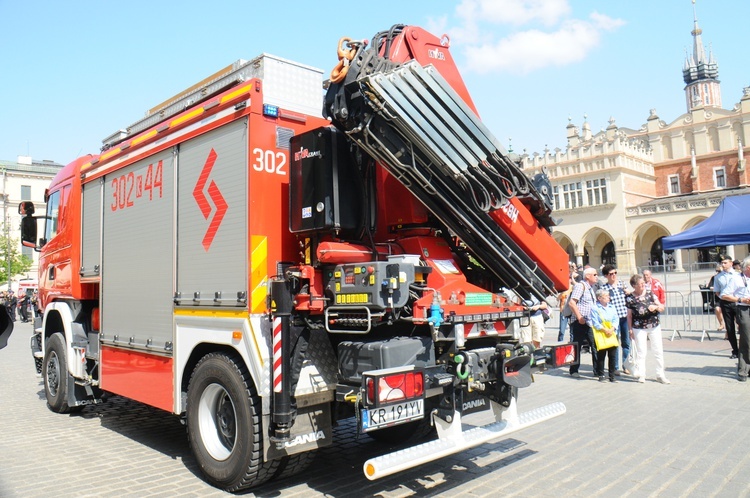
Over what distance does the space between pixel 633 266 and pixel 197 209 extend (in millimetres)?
59179

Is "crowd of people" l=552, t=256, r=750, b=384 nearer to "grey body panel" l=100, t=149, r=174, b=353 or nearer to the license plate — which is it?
the license plate

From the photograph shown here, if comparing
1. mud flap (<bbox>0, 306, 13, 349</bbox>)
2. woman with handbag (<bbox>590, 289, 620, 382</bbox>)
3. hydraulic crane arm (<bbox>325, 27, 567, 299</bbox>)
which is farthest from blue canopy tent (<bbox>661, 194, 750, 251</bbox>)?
mud flap (<bbox>0, 306, 13, 349</bbox>)

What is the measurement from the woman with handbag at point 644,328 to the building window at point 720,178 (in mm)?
63198

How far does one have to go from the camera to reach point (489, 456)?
557cm

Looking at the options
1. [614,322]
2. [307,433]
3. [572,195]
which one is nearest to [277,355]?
[307,433]

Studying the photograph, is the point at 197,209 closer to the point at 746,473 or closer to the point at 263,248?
the point at 263,248

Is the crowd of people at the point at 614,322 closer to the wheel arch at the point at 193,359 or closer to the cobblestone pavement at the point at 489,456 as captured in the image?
the cobblestone pavement at the point at 489,456

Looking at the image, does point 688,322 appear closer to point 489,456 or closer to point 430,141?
point 489,456

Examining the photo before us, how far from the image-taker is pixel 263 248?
470 cm

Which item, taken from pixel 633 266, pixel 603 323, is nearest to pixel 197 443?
pixel 603 323

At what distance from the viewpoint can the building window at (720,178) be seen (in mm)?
63347

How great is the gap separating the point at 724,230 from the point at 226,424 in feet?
48.9

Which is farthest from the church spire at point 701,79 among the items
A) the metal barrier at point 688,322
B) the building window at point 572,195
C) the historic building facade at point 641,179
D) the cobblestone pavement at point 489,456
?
the cobblestone pavement at point 489,456

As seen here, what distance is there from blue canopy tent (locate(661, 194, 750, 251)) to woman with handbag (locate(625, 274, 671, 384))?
7.18 meters
